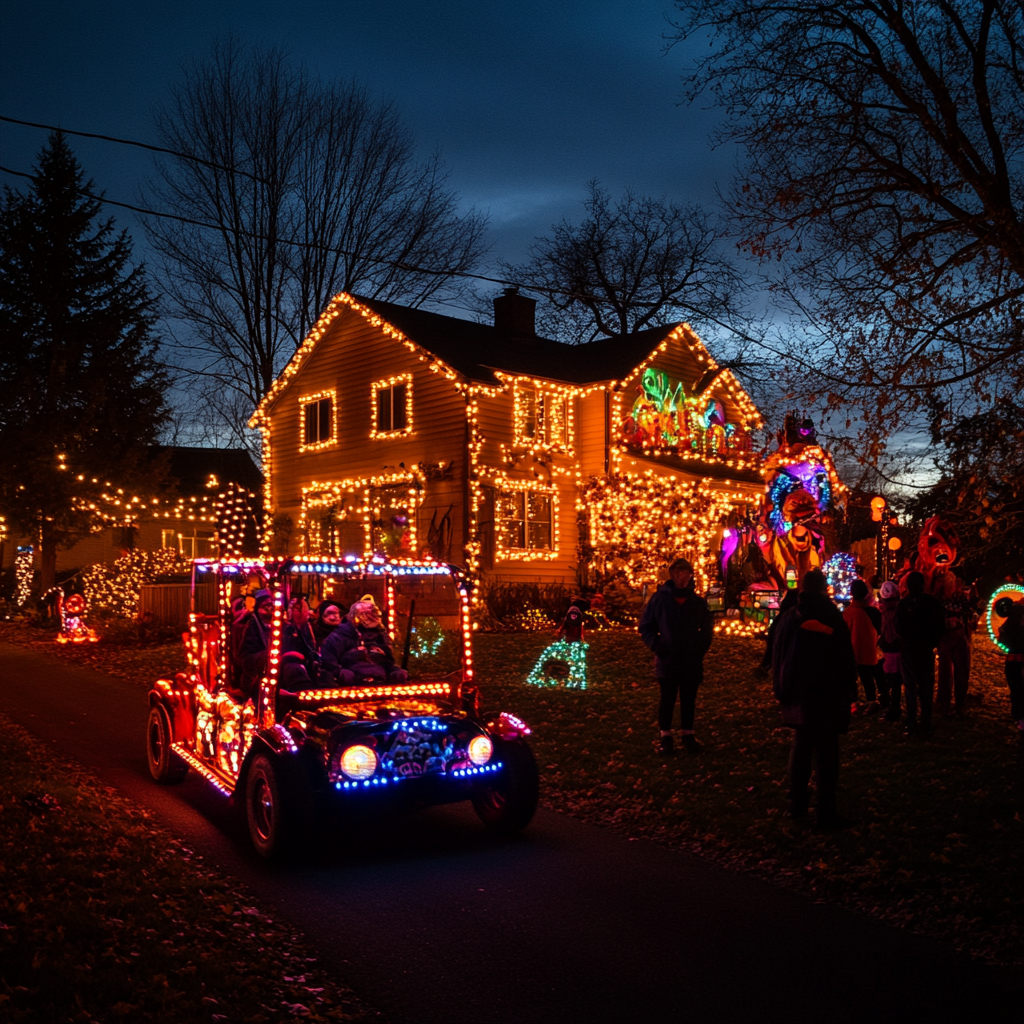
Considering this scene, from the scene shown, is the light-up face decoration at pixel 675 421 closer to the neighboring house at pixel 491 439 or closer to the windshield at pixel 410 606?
the neighboring house at pixel 491 439

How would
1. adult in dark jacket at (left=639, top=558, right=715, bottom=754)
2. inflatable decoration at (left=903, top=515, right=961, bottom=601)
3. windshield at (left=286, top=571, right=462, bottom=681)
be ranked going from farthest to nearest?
inflatable decoration at (left=903, top=515, right=961, bottom=601) → adult in dark jacket at (left=639, top=558, right=715, bottom=754) → windshield at (left=286, top=571, right=462, bottom=681)

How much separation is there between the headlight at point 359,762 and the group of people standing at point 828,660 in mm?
3170

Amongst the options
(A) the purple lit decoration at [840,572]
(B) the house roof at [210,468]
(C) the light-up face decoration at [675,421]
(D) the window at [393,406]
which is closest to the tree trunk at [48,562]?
(D) the window at [393,406]

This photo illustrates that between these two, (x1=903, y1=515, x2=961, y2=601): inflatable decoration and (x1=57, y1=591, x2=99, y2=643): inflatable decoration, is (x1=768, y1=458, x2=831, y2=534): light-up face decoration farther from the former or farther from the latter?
(x1=57, y1=591, x2=99, y2=643): inflatable decoration

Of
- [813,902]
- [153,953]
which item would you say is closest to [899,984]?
[813,902]

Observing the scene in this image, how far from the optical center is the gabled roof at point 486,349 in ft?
85.6

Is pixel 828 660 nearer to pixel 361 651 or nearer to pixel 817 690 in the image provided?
pixel 817 690

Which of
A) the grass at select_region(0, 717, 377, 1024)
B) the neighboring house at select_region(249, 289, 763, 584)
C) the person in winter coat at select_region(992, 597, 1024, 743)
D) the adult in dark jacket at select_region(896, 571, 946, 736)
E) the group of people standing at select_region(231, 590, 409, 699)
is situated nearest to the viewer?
the grass at select_region(0, 717, 377, 1024)

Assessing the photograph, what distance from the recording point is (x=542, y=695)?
1439 centimetres

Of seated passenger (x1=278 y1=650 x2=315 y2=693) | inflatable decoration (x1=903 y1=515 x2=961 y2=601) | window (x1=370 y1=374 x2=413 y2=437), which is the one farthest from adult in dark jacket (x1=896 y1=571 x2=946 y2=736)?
window (x1=370 y1=374 x2=413 y2=437)

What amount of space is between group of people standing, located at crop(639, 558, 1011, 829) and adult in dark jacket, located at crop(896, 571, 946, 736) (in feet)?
0.03

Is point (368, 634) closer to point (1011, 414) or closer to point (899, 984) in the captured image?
point (899, 984)

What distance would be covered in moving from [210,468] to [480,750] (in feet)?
Result: 159

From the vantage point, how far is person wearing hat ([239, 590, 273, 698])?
840cm
